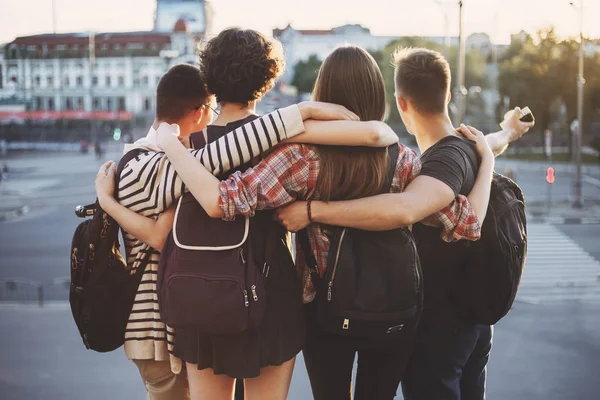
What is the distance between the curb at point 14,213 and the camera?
27003mm

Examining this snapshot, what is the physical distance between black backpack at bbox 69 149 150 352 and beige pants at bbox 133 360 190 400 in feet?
0.57

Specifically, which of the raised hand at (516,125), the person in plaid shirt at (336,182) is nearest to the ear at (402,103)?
the person in plaid shirt at (336,182)

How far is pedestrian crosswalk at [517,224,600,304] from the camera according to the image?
13.4 metres

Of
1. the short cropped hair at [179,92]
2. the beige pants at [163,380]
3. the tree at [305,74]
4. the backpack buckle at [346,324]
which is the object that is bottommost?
the tree at [305,74]

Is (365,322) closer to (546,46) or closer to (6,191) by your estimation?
(6,191)

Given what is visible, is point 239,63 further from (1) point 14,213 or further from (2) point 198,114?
(1) point 14,213

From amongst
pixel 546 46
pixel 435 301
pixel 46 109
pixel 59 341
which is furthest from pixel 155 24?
pixel 435 301

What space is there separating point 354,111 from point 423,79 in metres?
0.52

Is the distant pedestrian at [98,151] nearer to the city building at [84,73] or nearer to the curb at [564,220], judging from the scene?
the city building at [84,73]

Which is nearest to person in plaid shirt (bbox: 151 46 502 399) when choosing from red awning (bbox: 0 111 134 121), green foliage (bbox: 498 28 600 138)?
green foliage (bbox: 498 28 600 138)

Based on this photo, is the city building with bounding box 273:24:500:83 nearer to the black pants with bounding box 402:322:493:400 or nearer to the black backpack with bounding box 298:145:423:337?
the black pants with bounding box 402:322:493:400

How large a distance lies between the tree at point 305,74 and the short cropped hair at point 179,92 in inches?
3399

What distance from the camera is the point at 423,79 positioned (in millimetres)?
2721

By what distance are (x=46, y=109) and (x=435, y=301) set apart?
290ft
